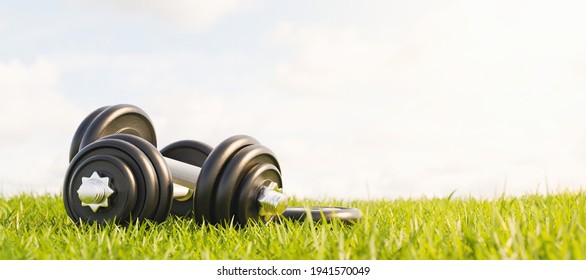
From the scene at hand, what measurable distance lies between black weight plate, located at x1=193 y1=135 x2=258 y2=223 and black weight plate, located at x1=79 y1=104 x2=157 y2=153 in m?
1.12

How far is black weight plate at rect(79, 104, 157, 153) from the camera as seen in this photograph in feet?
15.1

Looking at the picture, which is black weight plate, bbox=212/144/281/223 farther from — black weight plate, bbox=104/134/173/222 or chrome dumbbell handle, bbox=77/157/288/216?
black weight plate, bbox=104/134/173/222

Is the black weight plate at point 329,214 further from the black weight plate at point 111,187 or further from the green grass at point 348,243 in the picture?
the black weight plate at point 111,187

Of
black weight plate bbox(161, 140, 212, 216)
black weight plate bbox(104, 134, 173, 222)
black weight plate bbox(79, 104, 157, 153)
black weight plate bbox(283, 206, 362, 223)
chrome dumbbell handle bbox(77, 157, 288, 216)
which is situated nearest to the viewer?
chrome dumbbell handle bbox(77, 157, 288, 216)

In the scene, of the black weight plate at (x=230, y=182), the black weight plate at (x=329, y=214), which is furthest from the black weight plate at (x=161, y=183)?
the black weight plate at (x=329, y=214)

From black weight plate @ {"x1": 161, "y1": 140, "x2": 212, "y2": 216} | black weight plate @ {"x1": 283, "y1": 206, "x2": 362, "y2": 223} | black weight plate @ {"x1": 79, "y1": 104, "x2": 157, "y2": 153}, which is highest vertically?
black weight plate @ {"x1": 79, "y1": 104, "x2": 157, "y2": 153}

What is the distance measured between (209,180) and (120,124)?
133 cm

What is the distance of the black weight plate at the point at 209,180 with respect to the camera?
12.9 ft

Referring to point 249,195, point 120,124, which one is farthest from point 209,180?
point 120,124

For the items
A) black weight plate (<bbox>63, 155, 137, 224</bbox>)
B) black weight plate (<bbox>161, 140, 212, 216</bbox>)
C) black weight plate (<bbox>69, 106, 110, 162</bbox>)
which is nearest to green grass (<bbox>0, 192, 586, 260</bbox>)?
black weight plate (<bbox>63, 155, 137, 224</bbox>)

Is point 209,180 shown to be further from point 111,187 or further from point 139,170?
point 111,187

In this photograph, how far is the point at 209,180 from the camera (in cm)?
394

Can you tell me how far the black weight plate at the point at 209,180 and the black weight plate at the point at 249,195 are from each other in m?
0.18
